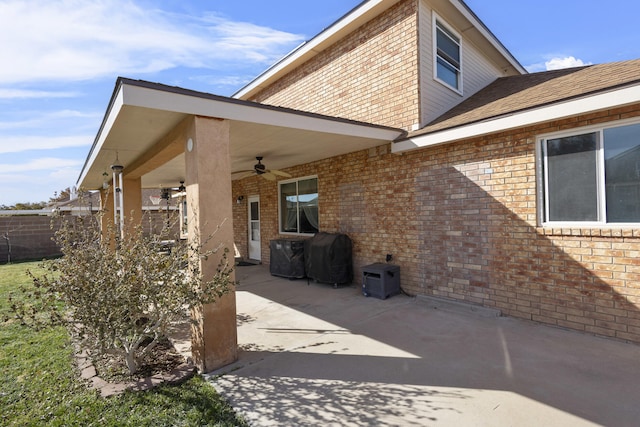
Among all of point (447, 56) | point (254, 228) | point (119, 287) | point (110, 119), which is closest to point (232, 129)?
point (110, 119)

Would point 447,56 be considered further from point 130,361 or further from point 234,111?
point 130,361

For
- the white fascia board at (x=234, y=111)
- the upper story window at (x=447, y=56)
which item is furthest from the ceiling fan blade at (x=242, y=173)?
the upper story window at (x=447, y=56)

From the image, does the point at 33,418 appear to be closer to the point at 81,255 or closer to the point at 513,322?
the point at 81,255

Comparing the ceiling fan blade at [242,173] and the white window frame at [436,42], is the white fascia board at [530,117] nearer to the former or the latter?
the white window frame at [436,42]

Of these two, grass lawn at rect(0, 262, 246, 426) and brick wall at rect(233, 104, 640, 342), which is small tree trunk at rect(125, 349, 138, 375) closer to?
grass lawn at rect(0, 262, 246, 426)

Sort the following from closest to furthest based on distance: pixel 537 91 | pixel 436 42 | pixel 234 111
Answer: pixel 234 111, pixel 537 91, pixel 436 42

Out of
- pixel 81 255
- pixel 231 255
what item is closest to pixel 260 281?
pixel 231 255

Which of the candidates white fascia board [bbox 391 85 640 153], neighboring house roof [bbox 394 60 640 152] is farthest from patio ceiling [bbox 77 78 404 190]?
neighboring house roof [bbox 394 60 640 152]

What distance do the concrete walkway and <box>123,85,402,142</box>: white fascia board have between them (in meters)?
2.94

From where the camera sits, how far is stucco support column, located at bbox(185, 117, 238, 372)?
3730 millimetres

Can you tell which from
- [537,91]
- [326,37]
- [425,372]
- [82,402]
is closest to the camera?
[82,402]

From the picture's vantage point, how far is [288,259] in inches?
330

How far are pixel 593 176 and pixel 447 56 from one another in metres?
4.42

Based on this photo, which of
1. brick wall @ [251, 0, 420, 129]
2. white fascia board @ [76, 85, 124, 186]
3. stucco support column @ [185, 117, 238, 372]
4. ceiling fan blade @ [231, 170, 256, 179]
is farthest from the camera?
ceiling fan blade @ [231, 170, 256, 179]
